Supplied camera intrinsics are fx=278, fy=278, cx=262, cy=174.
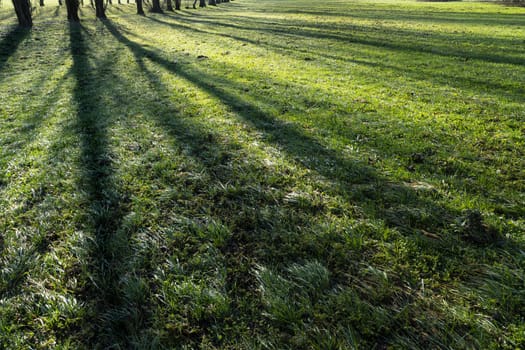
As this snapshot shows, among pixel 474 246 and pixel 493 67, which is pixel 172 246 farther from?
pixel 493 67

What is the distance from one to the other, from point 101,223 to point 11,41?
22.4 m

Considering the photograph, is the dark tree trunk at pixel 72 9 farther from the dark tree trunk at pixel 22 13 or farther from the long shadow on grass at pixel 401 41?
the long shadow on grass at pixel 401 41

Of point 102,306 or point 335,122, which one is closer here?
point 102,306

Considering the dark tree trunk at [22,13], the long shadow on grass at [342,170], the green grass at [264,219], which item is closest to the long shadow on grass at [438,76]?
the green grass at [264,219]

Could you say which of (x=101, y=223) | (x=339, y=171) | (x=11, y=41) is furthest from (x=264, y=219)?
(x=11, y=41)

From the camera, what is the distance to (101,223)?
378 centimetres

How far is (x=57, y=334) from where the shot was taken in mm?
2469

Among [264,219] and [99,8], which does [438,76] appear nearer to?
[264,219]

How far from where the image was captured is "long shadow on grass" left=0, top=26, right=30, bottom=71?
14.9 meters

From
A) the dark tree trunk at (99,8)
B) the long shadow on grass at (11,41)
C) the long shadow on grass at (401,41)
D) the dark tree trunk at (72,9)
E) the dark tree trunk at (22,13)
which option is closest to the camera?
the long shadow on grass at (401,41)

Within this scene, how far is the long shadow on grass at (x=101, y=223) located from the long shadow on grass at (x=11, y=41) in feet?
35.2

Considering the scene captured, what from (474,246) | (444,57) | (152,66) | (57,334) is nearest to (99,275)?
(57,334)

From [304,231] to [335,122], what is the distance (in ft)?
13.2

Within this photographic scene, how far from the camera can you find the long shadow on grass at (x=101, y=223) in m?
2.58
